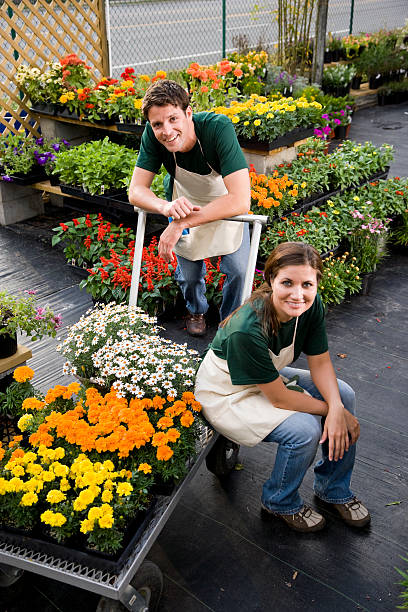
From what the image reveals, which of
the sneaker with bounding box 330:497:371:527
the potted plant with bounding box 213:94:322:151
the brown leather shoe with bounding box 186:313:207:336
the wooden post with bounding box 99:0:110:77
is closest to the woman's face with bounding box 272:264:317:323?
the sneaker with bounding box 330:497:371:527

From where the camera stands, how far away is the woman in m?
1.90

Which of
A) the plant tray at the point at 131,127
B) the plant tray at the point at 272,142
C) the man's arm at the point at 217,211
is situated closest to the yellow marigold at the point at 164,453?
the man's arm at the point at 217,211

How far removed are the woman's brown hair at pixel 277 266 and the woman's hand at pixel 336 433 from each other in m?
0.37

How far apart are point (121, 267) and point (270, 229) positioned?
106 cm

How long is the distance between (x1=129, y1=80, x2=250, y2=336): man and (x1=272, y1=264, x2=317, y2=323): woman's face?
0.63 metres

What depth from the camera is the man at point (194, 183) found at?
2.38 meters

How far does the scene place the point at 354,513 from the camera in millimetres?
2223

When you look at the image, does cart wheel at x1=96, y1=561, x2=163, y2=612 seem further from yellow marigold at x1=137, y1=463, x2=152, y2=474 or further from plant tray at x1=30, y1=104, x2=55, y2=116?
plant tray at x1=30, y1=104, x2=55, y2=116

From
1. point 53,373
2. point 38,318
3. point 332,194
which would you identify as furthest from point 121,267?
point 332,194

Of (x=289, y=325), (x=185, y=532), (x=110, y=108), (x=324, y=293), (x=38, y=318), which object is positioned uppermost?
(x=110, y=108)

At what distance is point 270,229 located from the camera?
3.97m

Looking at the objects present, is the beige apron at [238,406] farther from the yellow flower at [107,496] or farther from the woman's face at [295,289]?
the yellow flower at [107,496]

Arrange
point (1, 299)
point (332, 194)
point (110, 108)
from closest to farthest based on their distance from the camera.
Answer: point (1, 299) → point (332, 194) → point (110, 108)

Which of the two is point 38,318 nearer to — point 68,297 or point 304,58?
point 68,297
